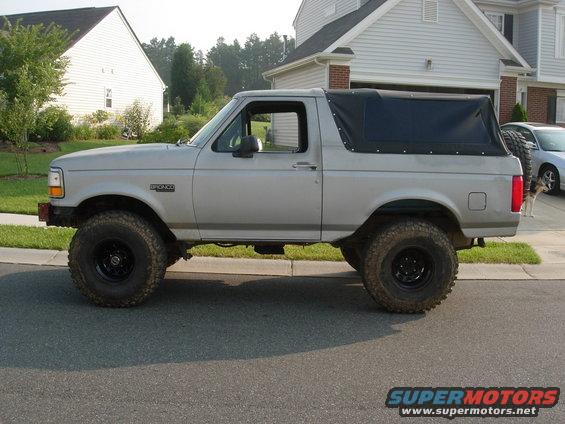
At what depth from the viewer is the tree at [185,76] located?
53.7 metres

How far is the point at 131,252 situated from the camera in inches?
248

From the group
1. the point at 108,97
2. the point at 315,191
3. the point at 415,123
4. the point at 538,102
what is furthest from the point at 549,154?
the point at 108,97

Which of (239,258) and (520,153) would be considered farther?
(239,258)

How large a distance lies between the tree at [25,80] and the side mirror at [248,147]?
10679 mm

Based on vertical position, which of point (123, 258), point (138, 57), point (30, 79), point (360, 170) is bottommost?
point (123, 258)

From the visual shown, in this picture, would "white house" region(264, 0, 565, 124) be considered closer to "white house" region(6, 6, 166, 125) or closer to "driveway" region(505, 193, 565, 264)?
"driveway" region(505, 193, 565, 264)

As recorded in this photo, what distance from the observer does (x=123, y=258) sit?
642cm

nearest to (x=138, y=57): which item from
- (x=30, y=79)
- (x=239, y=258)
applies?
(x=30, y=79)

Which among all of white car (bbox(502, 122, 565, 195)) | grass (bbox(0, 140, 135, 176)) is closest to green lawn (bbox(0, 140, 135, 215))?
grass (bbox(0, 140, 135, 176))

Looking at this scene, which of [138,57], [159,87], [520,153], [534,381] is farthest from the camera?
[159,87]

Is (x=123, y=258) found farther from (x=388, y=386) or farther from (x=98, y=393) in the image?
(x=388, y=386)

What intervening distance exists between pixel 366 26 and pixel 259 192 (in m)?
15.0

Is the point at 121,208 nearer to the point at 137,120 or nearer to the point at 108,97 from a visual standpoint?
the point at 137,120

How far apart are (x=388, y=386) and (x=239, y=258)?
167 inches
